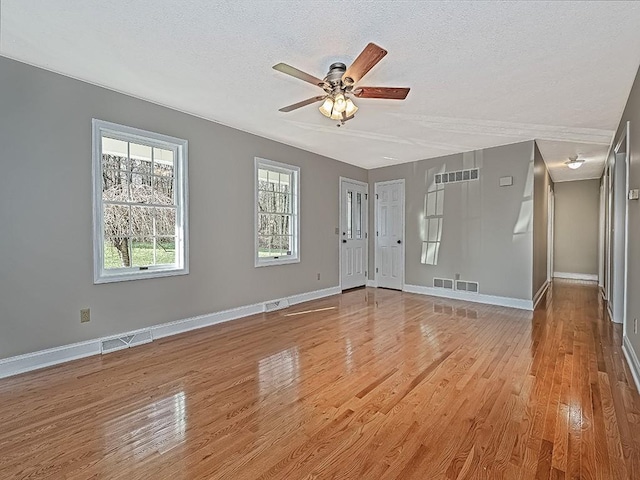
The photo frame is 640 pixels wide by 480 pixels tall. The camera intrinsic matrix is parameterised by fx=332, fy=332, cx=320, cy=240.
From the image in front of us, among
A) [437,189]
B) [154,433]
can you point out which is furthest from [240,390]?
[437,189]

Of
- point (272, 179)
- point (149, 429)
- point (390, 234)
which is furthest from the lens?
point (390, 234)

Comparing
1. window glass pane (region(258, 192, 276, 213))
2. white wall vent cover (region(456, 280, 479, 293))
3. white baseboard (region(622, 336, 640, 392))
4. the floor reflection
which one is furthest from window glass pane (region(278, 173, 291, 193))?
white baseboard (region(622, 336, 640, 392))

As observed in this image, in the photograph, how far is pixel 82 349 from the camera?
10.3 feet

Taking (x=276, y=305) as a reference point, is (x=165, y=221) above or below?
above

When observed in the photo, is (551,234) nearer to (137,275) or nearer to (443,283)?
(443,283)

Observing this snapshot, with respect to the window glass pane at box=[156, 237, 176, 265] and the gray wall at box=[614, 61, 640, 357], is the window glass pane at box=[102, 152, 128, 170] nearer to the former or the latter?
the window glass pane at box=[156, 237, 176, 265]

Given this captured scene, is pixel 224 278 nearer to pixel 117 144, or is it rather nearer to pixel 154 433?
pixel 117 144

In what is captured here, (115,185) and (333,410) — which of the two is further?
(115,185)

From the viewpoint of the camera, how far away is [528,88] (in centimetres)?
318

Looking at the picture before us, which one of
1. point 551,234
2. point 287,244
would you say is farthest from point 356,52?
point 551,234

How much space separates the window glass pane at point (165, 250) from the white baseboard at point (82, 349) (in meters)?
0.72

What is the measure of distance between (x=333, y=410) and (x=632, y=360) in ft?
8.53

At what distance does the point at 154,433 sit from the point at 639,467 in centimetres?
257

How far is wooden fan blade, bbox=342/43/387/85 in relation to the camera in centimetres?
215
